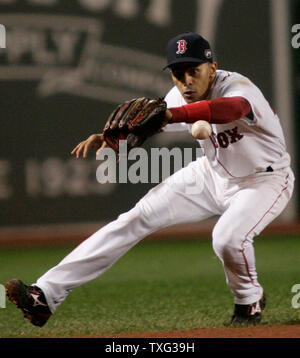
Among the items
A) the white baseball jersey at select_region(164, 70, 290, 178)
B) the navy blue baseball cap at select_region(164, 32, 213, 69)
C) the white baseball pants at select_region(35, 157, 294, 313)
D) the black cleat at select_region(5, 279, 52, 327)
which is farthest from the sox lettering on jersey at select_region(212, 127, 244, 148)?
the black cleat at select_region(5, 279, 52, 327)

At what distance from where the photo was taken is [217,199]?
4.14 meters

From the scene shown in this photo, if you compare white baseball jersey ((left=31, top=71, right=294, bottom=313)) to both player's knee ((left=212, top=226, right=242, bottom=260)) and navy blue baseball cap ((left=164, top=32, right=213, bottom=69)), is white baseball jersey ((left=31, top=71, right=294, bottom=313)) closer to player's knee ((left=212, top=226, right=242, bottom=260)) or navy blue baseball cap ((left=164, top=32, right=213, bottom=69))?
player's knee ((left=212, top=226, right=242, bottom=260))

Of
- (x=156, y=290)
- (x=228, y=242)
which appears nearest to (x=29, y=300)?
(x=228, y=242)

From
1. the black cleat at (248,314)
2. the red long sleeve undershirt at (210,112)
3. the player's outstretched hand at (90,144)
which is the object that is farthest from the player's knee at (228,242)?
the player's outstretched hand at (90,144)

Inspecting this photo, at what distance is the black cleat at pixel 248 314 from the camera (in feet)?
12.8

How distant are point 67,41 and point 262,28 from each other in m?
2.49

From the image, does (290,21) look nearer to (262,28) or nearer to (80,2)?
(262,28)

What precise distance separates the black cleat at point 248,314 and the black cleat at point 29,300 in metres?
1.00

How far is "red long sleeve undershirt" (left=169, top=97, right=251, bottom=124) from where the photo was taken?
3363 mm

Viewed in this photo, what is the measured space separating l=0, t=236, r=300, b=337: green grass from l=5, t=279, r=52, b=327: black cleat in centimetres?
10

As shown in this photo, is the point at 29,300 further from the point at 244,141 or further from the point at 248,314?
the point at 244,141

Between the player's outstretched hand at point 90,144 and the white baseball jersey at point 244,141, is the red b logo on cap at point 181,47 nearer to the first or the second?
Answer: the white baseball jersey at point 244,141

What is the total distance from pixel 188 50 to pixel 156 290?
216 cm

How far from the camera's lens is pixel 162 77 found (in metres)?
8.63
